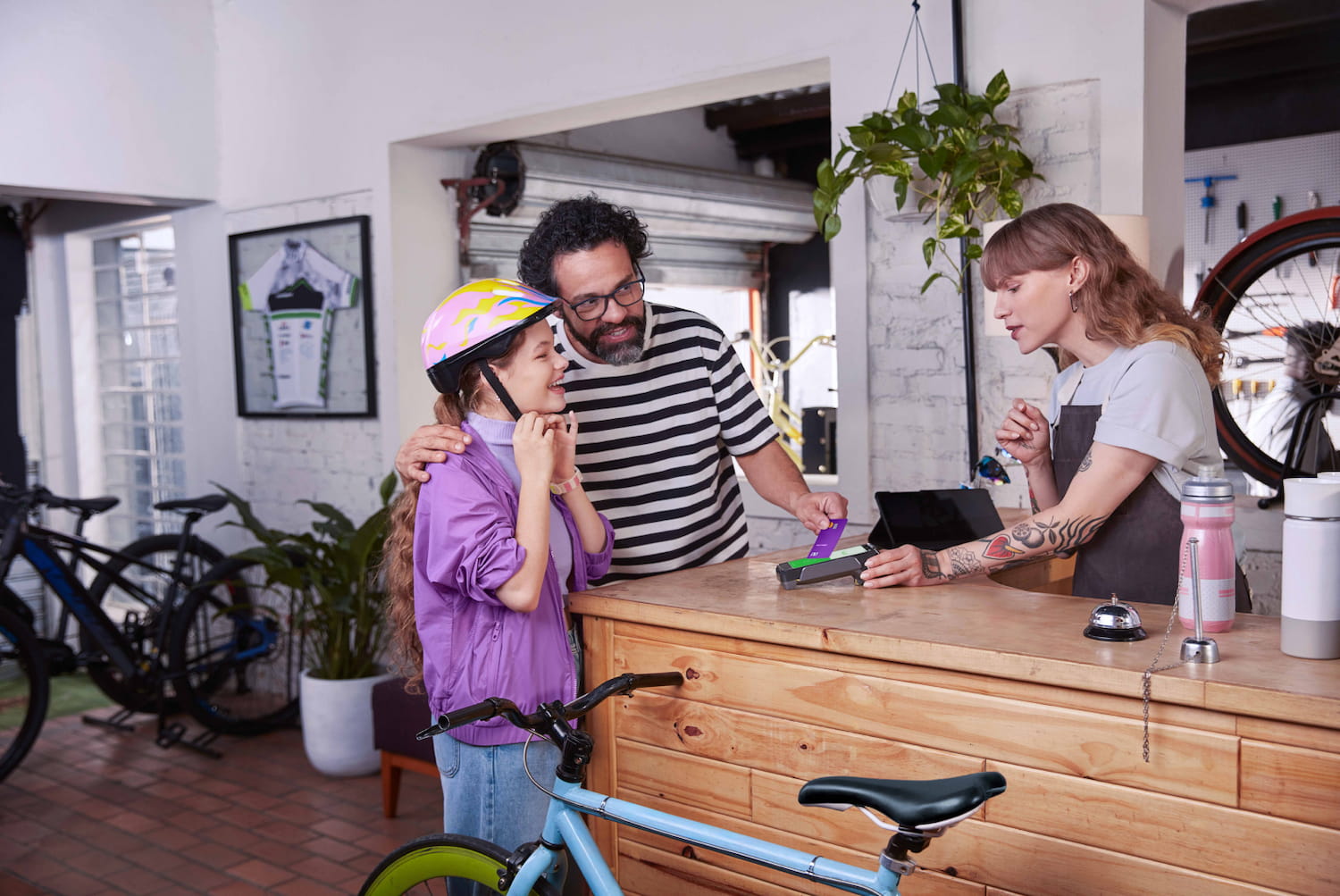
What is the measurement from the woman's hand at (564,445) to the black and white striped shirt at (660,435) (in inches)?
19.5

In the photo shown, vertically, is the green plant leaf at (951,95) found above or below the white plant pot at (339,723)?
above

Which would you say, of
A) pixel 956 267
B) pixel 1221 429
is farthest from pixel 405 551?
pixel 1221 429

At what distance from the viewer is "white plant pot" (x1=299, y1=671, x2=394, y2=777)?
13.7ft

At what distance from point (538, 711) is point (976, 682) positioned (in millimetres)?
598

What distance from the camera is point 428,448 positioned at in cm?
178

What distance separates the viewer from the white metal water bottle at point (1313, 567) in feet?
4.50

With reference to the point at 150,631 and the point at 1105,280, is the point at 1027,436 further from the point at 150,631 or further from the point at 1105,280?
the point at 150,631

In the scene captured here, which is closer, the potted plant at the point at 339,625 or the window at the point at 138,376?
A: the potted plant at the point at 339,625

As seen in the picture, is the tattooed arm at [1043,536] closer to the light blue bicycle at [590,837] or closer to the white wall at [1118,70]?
the light blue bicycle at [590,837]

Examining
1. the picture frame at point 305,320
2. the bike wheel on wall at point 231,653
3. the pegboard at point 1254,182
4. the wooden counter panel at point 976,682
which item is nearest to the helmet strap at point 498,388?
the wooden counter panel at point 976,682

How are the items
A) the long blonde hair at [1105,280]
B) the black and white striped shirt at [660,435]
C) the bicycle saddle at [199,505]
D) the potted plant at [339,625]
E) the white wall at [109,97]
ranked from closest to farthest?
1. the long blonde hair at [1105,280]
2. the black and white striped shirt at [660,435]
3. the potted plant at [339,625]
4. the bicycle saddle at [199,505]
5. the white wall at [109,97]

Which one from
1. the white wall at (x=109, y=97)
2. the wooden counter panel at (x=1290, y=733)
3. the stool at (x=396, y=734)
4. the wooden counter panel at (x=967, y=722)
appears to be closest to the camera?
the wooden counter panel at (x=1290, y=733)

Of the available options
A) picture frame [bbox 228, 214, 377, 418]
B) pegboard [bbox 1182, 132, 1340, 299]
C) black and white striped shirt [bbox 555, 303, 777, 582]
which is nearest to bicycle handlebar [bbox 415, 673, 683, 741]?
black and white striped shirt [bbox 555, 303, 777, 582]

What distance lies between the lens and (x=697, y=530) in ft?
8.03
